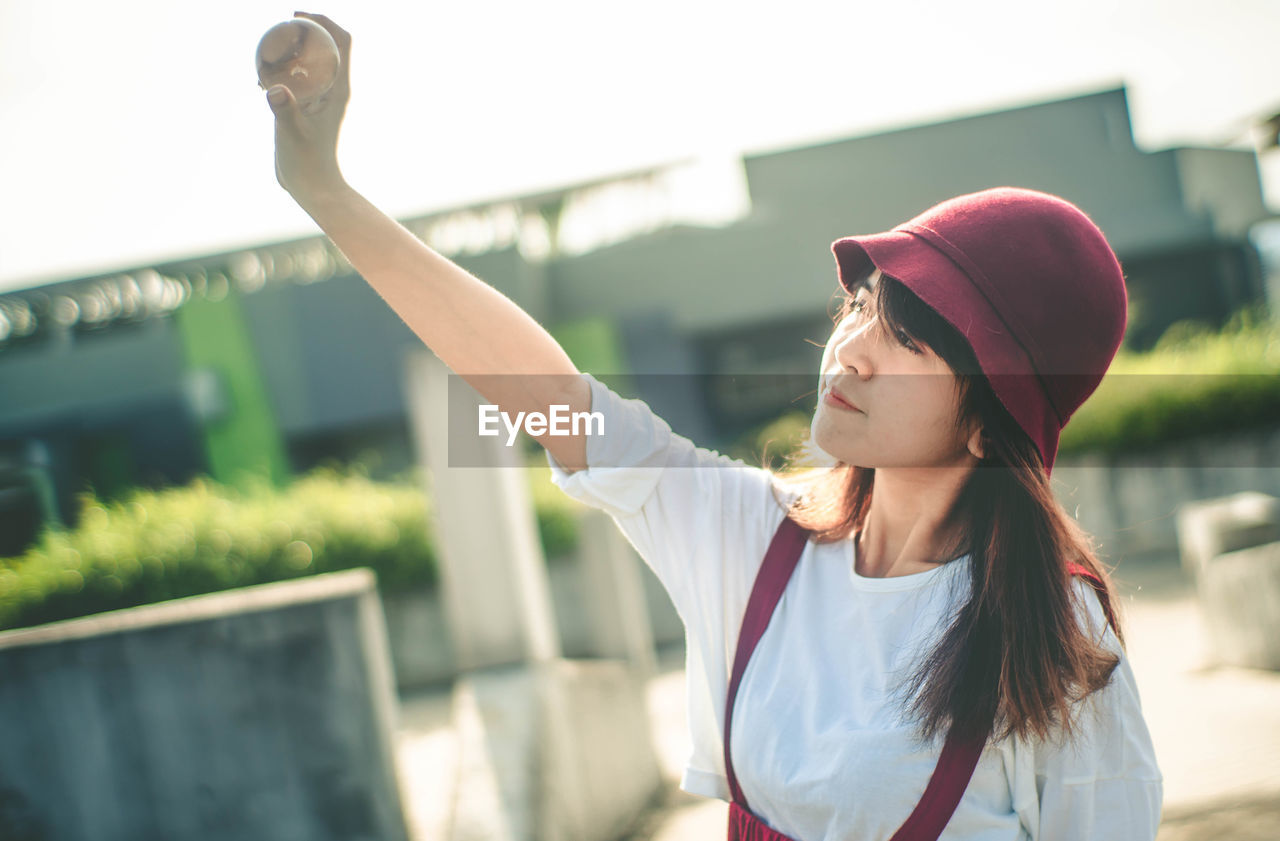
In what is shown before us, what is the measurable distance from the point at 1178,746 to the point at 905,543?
351 centimetres

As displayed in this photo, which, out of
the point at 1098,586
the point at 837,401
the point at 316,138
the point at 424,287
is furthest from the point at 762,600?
the point at 316,138

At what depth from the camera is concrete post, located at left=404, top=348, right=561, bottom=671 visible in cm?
433

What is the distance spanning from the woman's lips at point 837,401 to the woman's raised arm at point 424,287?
349 mm

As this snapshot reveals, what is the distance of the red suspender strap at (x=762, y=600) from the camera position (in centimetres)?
125

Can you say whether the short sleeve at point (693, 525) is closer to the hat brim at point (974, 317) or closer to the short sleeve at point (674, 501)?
the short sleeve at point (674, 501)

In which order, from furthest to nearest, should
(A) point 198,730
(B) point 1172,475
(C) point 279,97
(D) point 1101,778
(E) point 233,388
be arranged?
1. (E) point 233,388
2. (B) point 1172,475
3. (A) point 198,730
4. (D) point 1101,778
5. (C) point 279,97

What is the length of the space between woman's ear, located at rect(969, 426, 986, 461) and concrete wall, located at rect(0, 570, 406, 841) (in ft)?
7.50

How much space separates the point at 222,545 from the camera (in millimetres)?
6562

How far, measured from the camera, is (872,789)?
109 centimetres

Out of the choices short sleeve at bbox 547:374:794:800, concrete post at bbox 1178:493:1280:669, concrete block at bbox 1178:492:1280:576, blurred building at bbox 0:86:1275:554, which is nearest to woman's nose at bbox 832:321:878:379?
short sleeve at bbox 547:374:794:800

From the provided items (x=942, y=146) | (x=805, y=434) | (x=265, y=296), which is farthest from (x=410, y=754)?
(x=942, y=146)

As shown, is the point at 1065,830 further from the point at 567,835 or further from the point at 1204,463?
the point at 1204,463

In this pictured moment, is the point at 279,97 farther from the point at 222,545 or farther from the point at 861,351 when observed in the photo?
the point at 222,545

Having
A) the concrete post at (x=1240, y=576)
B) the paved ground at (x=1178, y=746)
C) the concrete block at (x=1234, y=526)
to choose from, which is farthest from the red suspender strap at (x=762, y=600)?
the concrete block at (x=1234, y=526)
